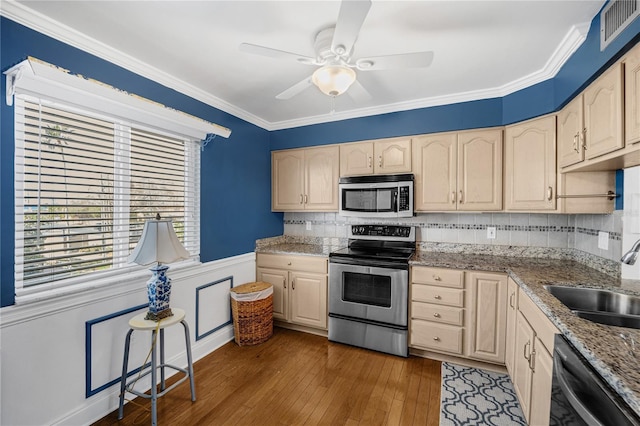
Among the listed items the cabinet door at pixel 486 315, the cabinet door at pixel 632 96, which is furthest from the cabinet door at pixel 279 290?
the cabinet door at pixel 632 96

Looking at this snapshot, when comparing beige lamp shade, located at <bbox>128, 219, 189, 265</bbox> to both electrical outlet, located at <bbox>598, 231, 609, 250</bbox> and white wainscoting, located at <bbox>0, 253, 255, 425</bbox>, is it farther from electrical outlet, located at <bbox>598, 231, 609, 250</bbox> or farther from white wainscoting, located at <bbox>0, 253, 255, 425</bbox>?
electrical outlet, located at <bbox>598, 231, 609, 250</bbox>

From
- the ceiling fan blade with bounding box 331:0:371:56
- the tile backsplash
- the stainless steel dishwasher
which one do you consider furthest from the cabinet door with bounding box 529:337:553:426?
the ceiling fan blade with bounding box 331:0:371:56

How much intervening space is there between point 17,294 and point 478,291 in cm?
314

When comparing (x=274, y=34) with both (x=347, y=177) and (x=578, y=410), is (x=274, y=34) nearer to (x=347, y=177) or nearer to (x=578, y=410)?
(x=347, y=177)

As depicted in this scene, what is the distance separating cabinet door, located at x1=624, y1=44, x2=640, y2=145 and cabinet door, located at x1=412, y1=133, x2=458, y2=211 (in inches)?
54.9

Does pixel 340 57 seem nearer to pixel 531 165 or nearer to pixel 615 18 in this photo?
pixel 615 18

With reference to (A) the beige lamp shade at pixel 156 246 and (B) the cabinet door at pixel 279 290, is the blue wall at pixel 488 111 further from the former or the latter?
(A) the beige lamp shade at pixel 156 246

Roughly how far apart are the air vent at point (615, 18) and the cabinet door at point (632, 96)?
0.13 m

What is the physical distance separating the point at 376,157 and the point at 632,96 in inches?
77.8

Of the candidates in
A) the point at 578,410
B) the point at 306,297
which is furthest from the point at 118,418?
the point at 578,410

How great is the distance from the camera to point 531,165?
2389mm

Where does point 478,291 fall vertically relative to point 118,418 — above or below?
above

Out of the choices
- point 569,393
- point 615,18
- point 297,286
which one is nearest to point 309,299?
point 297,286

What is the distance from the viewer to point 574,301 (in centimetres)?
172
